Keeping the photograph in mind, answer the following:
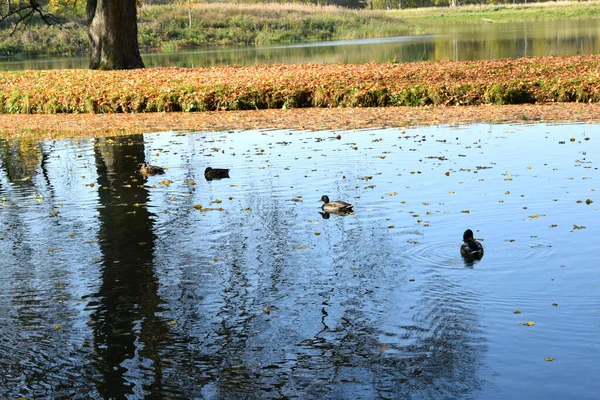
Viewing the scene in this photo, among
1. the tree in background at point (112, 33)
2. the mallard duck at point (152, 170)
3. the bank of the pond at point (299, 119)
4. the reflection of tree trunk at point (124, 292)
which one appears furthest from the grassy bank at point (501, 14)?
the reflection of tree trunk at point (124, 292)

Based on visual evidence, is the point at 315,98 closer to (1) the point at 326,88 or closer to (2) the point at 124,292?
(1) the point at 326,88

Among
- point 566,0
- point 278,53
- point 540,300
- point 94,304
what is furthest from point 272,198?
point 566,0

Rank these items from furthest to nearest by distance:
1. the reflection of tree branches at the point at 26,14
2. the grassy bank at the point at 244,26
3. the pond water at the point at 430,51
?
the grassy bank at the point at 244,26, the pond water at the point at 430,51, the reflection of tree branches at the point at 26,14

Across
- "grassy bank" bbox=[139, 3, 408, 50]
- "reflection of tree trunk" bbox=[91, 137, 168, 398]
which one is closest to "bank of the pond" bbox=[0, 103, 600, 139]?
"reflection of tree trunk" bbox=[91, 137, 168, 398]

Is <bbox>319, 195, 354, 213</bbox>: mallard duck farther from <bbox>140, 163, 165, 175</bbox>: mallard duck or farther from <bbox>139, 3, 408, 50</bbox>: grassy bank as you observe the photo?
<bbox>139, 3, 408, 50</bbox>: grassy bank

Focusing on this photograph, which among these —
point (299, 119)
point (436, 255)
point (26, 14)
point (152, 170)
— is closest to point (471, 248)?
point (436, 255)

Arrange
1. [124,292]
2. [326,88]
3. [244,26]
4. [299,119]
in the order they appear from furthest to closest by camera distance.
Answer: [244,26] < [326,88] < [299,119] < [124,292]

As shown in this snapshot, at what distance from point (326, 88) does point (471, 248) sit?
15980 millimetres

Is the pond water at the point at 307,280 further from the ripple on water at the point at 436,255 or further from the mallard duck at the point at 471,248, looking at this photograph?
the mallard duck at the point at 471,248

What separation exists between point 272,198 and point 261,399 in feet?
21.1

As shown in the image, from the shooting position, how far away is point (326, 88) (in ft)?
79.1

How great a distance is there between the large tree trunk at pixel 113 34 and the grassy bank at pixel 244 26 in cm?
2960

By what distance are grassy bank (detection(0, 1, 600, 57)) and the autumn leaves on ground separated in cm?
3791

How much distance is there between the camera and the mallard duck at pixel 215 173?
13.6 metres
